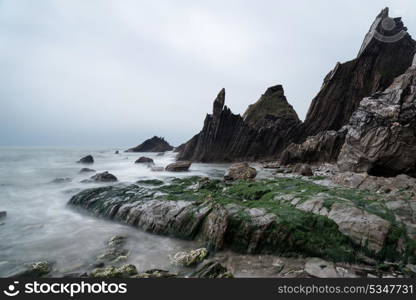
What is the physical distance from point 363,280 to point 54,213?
13928mm

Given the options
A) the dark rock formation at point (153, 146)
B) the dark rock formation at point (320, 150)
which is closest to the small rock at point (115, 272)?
the dark rock formation at point (320, 150)

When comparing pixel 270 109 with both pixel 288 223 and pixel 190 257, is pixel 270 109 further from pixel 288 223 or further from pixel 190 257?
pixel 190 257

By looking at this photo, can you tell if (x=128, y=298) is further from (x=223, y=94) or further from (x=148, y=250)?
(x=223, y=94)

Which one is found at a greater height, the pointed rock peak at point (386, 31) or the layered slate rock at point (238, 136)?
Answer: the pointed rock peak at point (386, 31)

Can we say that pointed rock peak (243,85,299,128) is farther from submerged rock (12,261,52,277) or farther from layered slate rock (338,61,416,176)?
submerged rock (12,261,52,277)

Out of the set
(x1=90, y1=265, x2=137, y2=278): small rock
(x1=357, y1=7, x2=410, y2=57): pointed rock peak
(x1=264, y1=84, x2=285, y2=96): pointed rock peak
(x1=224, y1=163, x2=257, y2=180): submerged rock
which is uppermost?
(x1=357, y1=7, x2=410, y2=57): pointed rock peak

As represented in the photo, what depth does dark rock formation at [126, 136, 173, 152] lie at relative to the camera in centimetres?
9725

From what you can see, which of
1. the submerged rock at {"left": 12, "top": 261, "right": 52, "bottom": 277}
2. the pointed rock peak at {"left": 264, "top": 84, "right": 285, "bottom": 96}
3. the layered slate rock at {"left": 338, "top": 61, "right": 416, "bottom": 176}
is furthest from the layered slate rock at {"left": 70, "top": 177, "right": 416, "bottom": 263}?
the pointed rock peak at {"left": 264, "top": 84, "right": 285, "bottom": 96}

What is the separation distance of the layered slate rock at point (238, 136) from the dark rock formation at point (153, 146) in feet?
168

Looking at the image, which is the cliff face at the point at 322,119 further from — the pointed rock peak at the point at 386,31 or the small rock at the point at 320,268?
the small rock at the point at 320,268

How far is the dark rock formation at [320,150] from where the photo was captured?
87.0ft

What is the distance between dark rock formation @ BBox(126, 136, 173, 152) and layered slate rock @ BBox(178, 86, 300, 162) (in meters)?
51.1

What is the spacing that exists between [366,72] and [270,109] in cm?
2105

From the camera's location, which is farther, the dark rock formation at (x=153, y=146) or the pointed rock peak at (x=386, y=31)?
the dark rock formation at (x=153, y=146)
